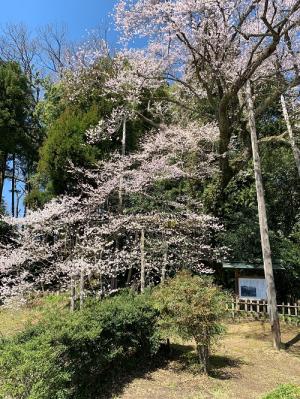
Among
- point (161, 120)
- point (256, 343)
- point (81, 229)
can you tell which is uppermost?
point (161, 120)

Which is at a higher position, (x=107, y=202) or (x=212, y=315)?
(x=107, y=202)

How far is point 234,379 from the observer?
6648mm

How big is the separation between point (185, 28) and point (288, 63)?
3814 millimetres

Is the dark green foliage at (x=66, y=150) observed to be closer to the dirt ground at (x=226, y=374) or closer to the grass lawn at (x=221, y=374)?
the grass lawn at (x=221, y=374)

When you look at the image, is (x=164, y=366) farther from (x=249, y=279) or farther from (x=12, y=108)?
(x=12, y=108)

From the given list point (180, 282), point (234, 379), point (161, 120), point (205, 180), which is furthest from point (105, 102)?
point (234, 379)

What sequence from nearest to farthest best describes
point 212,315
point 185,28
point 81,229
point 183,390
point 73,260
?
point 183,390 < point 212,315 < point 185,28 < point 73,260 < point 81,229

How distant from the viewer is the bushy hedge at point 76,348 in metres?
3.70

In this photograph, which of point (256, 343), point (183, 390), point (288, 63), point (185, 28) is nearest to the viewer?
point (183, 390)

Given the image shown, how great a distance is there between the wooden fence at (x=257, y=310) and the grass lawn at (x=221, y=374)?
115cm

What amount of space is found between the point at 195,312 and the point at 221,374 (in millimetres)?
1379

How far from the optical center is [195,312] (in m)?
6.50

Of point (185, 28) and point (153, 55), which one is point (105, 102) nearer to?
point (153, 55)

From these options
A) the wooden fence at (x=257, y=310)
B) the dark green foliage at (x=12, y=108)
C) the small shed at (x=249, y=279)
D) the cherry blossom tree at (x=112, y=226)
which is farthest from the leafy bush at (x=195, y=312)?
the dark green foliage at (x=12, y=108)
